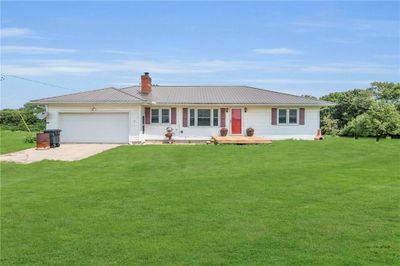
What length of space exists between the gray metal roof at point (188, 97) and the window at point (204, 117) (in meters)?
0.65

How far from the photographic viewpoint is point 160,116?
28.2 meters

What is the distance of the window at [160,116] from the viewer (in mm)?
28156

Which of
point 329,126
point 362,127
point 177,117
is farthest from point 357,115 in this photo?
point 177,117

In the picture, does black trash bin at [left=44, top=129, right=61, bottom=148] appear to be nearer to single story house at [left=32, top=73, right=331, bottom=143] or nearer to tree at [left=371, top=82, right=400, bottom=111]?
single story house at [left=32, top=73, right=331, bottom=143]

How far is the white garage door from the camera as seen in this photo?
26703mm

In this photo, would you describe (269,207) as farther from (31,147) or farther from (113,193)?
(31,147)

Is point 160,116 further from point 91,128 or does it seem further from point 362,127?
point 362,127

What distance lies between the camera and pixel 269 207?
8.72m

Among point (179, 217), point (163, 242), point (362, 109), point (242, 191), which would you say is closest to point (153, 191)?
point (242, 191)

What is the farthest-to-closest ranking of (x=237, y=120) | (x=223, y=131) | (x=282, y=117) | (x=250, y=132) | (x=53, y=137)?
(x=282, y=117) < (x=237, y=120) < (x=250, y=132) < (x=223, y=131) < (x=53, y=137)

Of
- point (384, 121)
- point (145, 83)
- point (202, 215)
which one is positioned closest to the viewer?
point (202, 215)

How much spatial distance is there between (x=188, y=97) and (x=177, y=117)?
1.90m

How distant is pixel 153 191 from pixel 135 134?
16.0 meters

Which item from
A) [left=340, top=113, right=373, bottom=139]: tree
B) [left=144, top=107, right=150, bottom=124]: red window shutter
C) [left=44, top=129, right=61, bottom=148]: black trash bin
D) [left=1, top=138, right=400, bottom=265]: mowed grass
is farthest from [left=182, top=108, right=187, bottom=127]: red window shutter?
[left=1, top=138, right=400, bottom=265]: mowed grass
